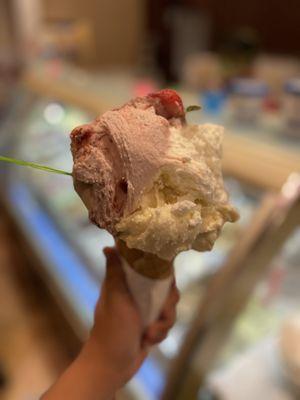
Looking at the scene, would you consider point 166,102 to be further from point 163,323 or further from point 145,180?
point 163,323

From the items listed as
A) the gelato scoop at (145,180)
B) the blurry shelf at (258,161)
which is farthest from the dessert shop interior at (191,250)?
the gelato scoop at (145,180)

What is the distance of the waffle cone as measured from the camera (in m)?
0.58

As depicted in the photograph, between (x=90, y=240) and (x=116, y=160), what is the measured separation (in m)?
1.50

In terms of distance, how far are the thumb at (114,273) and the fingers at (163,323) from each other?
9 cm

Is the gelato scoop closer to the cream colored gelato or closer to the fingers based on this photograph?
the cream colored gelato

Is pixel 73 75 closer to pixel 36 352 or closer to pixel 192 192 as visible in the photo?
pixel 36 352

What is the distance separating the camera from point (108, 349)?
60cm

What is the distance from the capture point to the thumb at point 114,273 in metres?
0.62

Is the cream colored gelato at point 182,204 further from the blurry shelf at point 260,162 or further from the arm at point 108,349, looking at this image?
the blurry shelf at point 260,162

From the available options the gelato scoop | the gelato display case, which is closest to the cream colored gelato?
the gelato scoop

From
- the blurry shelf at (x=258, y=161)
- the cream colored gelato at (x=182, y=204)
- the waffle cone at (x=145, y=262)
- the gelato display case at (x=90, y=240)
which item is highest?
the cream colored gelato at (x=182, y=204)

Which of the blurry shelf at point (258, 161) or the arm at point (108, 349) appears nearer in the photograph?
the arm at point (108, 349)

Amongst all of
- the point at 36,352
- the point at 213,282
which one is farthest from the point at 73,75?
the point at 213,282

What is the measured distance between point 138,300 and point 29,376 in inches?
63.2
